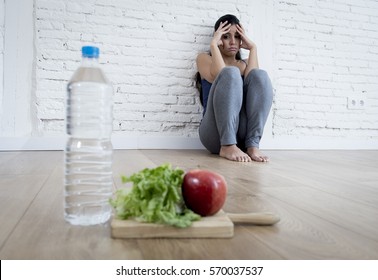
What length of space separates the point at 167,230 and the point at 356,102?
126 inches

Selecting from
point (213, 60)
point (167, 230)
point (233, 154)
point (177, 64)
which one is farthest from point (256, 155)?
point (167, 230)

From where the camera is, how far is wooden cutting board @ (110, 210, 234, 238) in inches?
28.1

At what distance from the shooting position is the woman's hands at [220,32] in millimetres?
2541

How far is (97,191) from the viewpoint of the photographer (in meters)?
0.86

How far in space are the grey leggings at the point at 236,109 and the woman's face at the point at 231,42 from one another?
396 mm

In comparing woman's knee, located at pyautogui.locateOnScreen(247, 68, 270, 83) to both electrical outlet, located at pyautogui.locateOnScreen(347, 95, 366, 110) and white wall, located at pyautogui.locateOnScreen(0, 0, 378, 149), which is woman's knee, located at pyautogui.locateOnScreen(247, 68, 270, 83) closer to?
white wall, located at pyautogui.locateOnScreen(0, 0, 378, 149)

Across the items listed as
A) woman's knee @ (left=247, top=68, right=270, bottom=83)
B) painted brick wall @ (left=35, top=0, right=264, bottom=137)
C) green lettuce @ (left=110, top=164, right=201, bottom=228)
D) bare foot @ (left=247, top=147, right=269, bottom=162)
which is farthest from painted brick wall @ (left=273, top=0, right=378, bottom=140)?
green lettuce @ (left=110, top=164, right=201, bottom=228)

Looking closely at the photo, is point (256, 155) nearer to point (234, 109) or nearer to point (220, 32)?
point (234, 109)

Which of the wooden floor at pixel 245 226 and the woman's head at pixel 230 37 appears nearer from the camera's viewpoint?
the wooden floor at pixel 245 226

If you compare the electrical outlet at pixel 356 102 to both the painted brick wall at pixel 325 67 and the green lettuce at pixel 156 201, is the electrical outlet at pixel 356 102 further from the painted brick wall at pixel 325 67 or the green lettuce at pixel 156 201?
the green lettuce at pixel 156 201

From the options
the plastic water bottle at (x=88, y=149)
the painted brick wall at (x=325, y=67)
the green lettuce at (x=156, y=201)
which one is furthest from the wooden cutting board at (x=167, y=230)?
the painted brick wall at (x=325, y=67)

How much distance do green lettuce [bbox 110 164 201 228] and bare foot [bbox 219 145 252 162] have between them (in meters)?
1.36

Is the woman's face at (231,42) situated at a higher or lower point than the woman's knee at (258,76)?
higher

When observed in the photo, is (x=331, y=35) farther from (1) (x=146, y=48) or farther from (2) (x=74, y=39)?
(2) (x=74, y=39)
